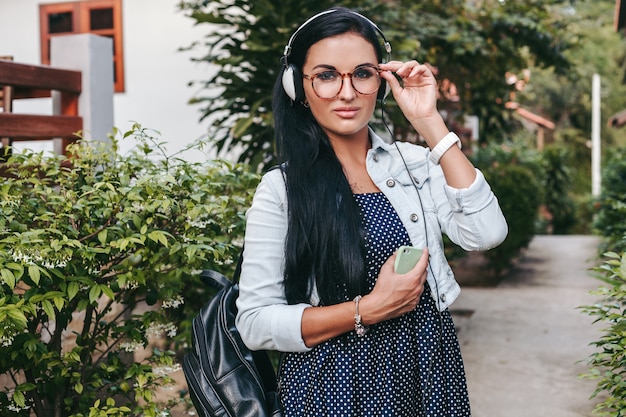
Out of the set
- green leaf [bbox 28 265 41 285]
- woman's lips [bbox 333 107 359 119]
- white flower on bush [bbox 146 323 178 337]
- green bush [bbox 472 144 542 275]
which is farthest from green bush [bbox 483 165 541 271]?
woman's lips [bbox 333 107 359 119]

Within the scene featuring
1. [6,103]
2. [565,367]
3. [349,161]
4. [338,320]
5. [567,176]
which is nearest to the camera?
[338,320]

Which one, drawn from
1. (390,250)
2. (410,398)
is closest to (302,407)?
(410,398)

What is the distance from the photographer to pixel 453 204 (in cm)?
197

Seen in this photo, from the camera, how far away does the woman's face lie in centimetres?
203

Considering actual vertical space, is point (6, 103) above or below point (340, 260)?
above

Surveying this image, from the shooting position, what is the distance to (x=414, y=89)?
6.76ft

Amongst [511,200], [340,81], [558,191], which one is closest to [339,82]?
[340,81]

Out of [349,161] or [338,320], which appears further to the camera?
[349,161]

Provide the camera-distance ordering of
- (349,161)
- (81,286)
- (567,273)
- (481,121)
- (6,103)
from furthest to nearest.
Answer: (567,273) → (481,121) → (6,103) → (81,286) → (349,161)

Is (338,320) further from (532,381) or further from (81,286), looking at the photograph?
(532,381)

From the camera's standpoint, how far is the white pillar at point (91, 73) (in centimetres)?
500

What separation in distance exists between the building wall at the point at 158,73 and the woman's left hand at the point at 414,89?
25.6 feet

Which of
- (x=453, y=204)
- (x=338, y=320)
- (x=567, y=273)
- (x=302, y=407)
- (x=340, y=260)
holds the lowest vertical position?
(x=567, y=273)

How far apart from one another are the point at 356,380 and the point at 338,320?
0.18 metres
